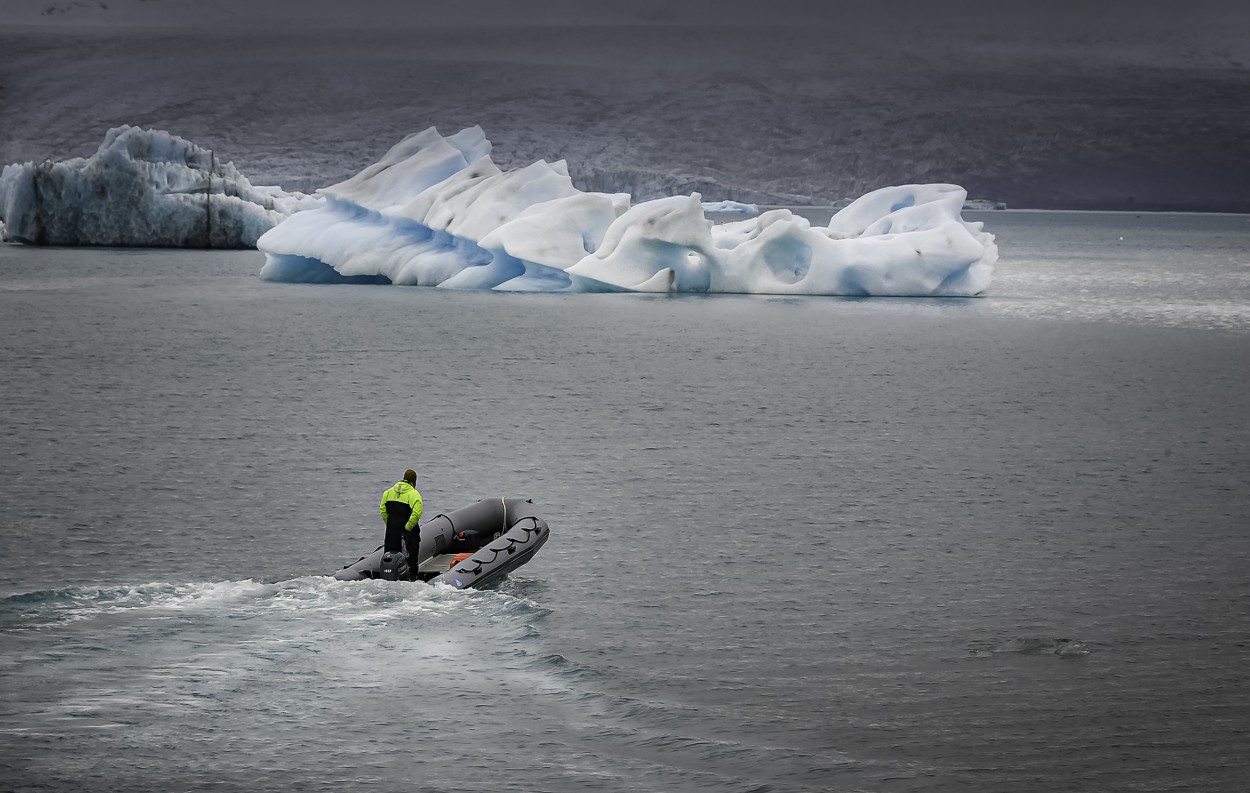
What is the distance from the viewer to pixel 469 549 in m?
12.1

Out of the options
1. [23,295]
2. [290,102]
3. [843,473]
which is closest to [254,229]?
[23,295]

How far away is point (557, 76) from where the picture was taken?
171000 millimetres

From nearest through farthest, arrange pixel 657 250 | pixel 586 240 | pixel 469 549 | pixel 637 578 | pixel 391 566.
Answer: pixel 391 566, pixel 637 578, pixel 469 549, pixel 657 250, pixel 586 240

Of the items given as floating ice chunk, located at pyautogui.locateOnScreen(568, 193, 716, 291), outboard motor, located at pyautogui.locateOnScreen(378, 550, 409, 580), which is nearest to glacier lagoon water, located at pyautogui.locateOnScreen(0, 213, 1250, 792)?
outboard motor, located at pyautogui.locateOnScreen(378, 550, 409, 580)

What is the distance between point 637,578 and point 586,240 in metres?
25.5

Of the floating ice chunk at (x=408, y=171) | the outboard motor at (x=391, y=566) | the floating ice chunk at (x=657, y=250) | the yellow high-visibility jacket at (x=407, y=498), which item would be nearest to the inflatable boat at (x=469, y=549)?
the outboard motor at (x=391, y=566)

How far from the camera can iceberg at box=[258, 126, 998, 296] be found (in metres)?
34.8

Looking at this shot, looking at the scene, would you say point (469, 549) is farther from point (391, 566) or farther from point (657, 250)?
point (657, 250)

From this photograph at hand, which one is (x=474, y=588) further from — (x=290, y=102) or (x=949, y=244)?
(x=290, y=102)

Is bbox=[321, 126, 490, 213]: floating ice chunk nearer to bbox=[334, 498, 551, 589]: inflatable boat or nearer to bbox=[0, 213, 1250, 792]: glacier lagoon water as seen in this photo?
bbox=[0, 213, 1250, 792]: glacier lagoon water

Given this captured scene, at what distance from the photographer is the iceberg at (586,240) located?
34.8 m

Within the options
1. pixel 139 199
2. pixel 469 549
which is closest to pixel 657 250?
pixel 139 199

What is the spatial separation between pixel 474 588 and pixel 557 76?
164828 mm

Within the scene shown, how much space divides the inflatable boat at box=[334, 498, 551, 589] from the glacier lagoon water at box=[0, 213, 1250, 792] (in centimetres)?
25
